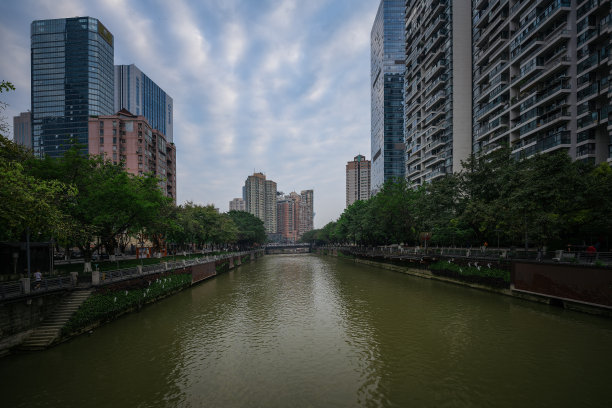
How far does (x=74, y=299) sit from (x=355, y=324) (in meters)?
19.3

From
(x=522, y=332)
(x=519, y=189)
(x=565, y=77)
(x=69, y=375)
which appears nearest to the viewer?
(x=69, y=375)

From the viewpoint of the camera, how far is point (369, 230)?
226ft

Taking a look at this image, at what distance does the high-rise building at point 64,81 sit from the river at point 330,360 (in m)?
139

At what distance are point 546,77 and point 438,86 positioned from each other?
27.4m

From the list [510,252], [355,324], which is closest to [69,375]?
[355,324]

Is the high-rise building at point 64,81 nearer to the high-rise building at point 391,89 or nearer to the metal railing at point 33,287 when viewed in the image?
the high-rise building at point 391,89

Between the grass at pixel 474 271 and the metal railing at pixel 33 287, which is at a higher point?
the metal railing at pixel 33 287

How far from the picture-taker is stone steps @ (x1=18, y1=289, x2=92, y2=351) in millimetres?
16578

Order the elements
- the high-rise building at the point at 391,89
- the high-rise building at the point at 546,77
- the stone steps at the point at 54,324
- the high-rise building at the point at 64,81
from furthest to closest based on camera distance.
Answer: the high-rise building at the point at 391,89
the high-rise building at the point at 64,81
the high-rise building at the point at 546,77
the stone steps at the point at 54,324

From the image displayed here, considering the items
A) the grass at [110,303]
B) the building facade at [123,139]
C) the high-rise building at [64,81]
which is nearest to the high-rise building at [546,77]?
the grass at [110,303]

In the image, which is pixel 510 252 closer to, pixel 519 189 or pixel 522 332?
pixel 519 189

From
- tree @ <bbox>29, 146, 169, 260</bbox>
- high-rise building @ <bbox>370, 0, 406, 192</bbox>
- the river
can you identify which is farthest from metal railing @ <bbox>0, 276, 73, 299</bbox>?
high-rise building @ <bbox>370, 0, 406, 192</bbox>

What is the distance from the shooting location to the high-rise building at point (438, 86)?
65.9 meters

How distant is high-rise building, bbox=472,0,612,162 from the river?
2184 centimetres
